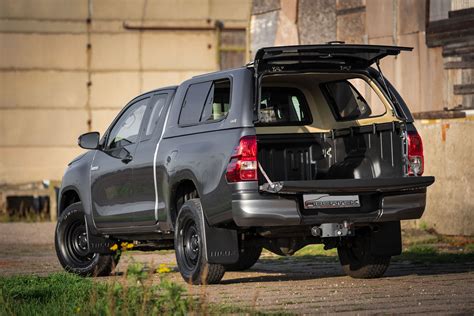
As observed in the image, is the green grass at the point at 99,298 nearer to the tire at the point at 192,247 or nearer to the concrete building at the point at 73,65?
the tire at the point at 192,247

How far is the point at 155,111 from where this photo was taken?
1332 centimetres

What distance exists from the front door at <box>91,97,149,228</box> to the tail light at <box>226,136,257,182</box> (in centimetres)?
233

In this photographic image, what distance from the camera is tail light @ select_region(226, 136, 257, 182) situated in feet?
36.9

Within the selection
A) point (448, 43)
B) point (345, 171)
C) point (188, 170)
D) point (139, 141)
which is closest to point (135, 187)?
point (139, 141)

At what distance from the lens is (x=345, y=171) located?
40.9 ft

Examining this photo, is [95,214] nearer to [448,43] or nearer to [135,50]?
[448,43]

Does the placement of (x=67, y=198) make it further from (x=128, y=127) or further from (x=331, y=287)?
(x=331, y=287)

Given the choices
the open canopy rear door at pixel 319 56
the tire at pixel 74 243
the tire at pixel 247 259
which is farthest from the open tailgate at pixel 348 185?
the tire at pixel 74 243

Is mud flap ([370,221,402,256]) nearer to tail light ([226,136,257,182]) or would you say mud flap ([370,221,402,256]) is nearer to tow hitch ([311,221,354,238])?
tow hitch ([311,221,354,238])

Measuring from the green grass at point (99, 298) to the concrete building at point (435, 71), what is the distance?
7719 mm

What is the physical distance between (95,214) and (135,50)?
1750 cm

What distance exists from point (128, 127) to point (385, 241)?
10.3 feet

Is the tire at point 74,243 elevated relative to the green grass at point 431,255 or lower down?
elevated

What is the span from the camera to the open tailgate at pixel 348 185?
36.4 feet
